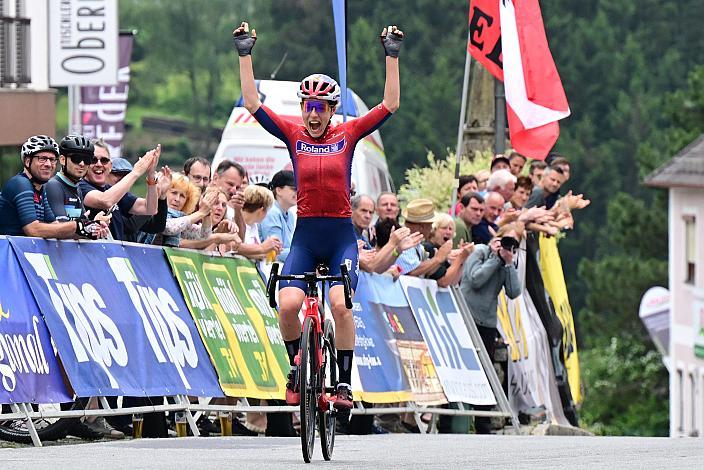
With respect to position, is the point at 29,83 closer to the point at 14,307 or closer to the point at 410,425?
the point at 410,425

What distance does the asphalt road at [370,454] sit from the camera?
11.4m

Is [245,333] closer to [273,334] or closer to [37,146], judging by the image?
[273,334]

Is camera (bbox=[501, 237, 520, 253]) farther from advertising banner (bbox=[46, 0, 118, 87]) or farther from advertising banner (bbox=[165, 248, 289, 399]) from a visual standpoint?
advertising banner (bbox=[46, 0, 118, 87])

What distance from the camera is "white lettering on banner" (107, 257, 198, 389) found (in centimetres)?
1405

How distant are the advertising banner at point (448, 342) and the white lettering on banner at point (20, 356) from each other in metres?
5.65

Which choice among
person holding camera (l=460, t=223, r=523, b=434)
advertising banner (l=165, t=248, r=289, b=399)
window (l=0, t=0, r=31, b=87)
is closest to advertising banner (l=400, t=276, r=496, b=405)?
person holding camera (l=460, t=223, r=523, b=434)

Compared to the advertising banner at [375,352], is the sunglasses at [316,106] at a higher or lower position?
higher

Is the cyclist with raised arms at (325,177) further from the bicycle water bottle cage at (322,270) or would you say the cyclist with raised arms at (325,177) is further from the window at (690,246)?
the window at (690,246)

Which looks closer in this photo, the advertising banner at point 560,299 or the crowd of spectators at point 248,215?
the crowd of spectators at point 248,215

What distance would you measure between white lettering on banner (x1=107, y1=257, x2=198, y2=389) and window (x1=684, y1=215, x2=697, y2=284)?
48.5m

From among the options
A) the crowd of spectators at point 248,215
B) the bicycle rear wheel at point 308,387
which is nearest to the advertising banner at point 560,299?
the crowd of spectators at point 248,215

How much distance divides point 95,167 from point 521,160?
10.4 metres

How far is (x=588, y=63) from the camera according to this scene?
100688 mm

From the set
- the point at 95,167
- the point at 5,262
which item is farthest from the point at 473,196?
the point at 5,262
